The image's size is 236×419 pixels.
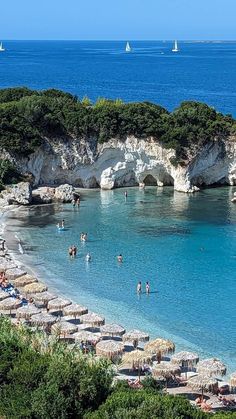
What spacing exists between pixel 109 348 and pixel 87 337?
1.78m

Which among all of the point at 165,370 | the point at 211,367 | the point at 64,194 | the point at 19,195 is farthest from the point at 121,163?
the point at 211,367

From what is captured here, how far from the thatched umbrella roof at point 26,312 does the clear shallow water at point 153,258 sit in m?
3.76

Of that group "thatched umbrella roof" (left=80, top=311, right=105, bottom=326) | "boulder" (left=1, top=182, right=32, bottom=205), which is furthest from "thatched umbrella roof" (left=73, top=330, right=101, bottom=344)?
"boulder" (left=1, top=182, right=32, bottom=205)

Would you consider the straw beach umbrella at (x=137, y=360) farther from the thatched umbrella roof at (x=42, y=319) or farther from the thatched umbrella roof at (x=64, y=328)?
the thatched umbrella roof at (x=42, y=319)

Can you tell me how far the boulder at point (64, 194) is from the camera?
56.3 meters

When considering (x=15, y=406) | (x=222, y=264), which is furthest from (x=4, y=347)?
(x=222, y=264)

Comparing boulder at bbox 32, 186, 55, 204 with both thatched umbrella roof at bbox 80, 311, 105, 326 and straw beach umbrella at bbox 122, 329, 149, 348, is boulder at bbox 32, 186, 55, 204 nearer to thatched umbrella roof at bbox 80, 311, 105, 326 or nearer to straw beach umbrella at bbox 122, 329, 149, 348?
thatched umbrella roof at bbox 80, 311, 105, 326

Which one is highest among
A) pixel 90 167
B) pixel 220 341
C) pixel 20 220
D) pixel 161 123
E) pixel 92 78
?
pixel 92 78

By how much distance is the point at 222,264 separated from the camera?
135ft

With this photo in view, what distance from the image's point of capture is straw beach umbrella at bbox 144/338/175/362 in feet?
92.7

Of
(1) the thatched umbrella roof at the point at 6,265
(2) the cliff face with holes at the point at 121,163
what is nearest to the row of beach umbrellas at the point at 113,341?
(1) the thatched umbrella roof at the point at 6,265

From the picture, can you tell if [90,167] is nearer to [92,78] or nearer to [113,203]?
[113,203]

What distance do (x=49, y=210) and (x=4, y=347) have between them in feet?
98.9

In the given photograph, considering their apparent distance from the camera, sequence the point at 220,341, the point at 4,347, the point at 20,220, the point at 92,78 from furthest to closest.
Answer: the point at 92,78
the point at 20,220
the point at 220,341
the point at 4,347
